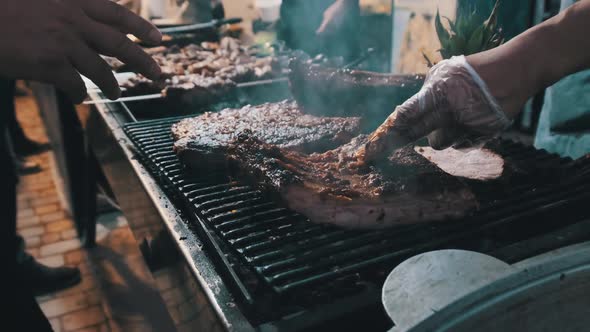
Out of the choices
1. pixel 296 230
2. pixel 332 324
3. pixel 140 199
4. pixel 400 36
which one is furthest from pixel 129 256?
pixel 400 36

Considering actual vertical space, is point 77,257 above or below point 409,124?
below

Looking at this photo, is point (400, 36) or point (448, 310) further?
point (400, 36)

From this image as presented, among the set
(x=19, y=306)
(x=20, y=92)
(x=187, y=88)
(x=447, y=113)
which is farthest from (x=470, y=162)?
(x=20, y=92)

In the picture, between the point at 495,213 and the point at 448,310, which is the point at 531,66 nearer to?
the point at 495,213

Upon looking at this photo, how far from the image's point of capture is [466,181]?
2326 mm

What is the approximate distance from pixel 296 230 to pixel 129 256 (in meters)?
4.31

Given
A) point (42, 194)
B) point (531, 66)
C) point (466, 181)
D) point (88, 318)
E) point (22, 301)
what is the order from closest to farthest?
point (531, 66) < point (466, 181) < point (22, 301) < point (88, 318) < point (42, 194)

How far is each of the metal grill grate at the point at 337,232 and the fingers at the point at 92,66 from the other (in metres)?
0.61

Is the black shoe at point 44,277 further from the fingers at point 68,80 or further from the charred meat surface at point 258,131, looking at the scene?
the fingers at point 68,80

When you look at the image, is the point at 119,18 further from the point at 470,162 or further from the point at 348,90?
the point at 470,162

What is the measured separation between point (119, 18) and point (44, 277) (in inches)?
156

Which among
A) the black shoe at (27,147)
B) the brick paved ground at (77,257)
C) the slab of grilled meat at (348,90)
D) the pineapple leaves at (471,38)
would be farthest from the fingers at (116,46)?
the black shoe at (27,147)

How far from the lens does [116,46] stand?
1.99m

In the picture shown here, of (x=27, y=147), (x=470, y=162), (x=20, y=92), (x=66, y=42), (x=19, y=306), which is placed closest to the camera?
(x=66, y=42)
